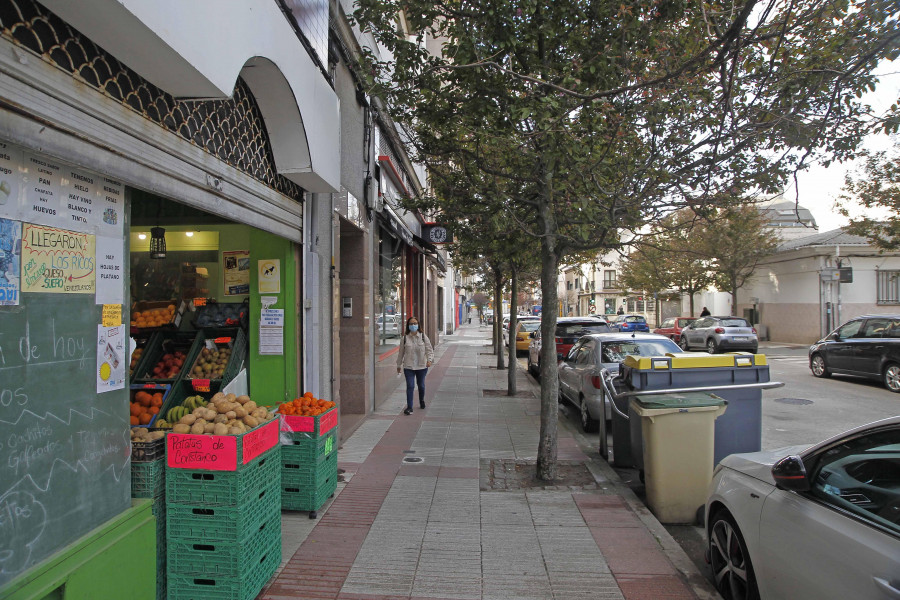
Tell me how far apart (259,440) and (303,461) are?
1322mm

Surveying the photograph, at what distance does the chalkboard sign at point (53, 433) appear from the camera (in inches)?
96.6

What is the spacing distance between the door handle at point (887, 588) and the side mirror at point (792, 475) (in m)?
0.68

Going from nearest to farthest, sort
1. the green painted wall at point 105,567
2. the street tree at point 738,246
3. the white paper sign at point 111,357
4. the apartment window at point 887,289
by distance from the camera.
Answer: the green painted wall at point 105,567 < the white paper sign at point 111,357 < the apartment window at point 887,289 < the street tree at point 738,246

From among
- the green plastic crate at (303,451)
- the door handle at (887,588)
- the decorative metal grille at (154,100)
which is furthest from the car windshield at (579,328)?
the door handle at (887,588)

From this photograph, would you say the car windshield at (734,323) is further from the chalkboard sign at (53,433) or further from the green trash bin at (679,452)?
the chalkboard sign at (53,433)

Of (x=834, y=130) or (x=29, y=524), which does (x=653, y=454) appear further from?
(x=29, y=524)

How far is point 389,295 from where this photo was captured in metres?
13.3

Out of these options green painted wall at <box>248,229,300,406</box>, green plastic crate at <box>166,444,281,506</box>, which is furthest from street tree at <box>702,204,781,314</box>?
green plastic crate at <box>166,444,281,506</box>

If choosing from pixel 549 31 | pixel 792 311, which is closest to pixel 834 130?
pixel 549 31

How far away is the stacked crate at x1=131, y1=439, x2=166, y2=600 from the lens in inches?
135

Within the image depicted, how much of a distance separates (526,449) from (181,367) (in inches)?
179

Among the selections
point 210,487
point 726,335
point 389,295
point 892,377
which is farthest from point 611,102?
point 726,335

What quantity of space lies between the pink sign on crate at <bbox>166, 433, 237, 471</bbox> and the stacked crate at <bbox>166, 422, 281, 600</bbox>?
0.08 ft

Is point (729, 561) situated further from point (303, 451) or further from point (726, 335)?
point (726, 335)
